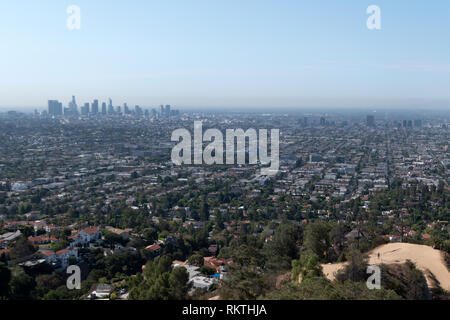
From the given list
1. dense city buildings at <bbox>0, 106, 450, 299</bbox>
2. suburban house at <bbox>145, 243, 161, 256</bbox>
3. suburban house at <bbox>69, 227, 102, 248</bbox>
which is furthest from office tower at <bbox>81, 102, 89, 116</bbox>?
suburban house at <bbox>145, 243, 161, 256</bbox>

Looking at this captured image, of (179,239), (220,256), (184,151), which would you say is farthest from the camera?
(184,151)

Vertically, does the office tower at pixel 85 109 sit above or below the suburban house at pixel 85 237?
above

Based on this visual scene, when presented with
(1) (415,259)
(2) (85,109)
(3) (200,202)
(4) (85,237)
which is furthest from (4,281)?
(2) (85,109)

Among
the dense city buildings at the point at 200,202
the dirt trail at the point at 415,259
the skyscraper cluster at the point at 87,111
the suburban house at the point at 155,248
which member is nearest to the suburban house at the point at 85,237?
the dense city buildings at the point at 200,202

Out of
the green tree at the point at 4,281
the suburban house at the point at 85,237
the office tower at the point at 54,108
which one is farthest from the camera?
the office tower at the point at 54,108

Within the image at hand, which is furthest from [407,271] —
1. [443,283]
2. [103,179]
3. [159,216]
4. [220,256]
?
[103,179]

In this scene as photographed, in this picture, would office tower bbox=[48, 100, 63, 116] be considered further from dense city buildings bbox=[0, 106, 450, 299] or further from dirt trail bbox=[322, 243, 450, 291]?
dirt trail bbox=[322, 243, 450, 291]

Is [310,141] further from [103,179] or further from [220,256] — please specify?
[220,256]

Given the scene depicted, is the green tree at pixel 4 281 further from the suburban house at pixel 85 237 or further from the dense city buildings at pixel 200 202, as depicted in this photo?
the suburban house at pixel 85 237
